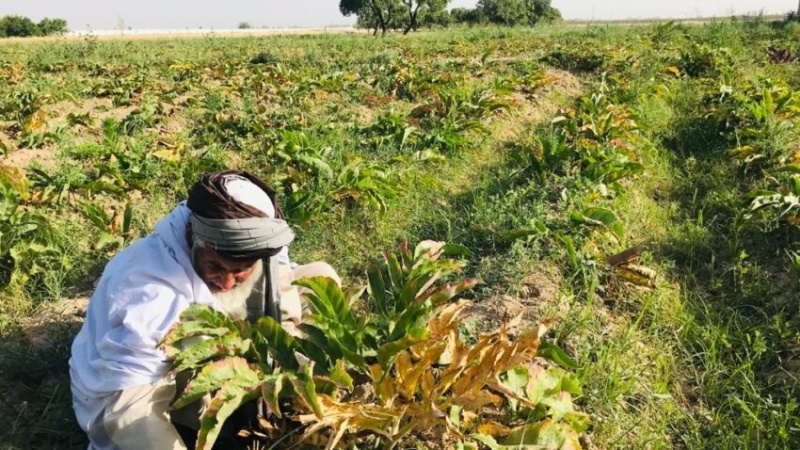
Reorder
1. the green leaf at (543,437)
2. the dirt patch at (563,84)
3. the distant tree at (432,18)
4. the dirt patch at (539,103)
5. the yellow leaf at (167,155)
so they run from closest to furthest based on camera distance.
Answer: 1. the green leaf at (543,437)
2. the yellow leaf at (167,155)
3. the dirt patch at (539,103)
4. the dirt patch at (563,84)
5. the distant tree at (432,18)

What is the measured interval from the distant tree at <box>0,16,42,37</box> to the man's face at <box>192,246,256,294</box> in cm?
5167

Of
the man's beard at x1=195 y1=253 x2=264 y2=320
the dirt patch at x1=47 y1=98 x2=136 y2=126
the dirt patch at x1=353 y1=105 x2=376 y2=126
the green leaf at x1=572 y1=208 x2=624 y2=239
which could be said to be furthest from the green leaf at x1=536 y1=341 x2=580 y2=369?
the dirt patch at x1=47 y1=98 x2=136 y2=126

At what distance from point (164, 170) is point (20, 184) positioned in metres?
1.17

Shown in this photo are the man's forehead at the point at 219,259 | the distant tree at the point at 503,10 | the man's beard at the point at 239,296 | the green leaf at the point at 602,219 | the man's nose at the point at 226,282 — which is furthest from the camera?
the distant tree at the point at 503,10

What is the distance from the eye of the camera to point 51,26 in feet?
168

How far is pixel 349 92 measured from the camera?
826cm

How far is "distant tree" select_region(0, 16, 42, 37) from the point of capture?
4516 cm

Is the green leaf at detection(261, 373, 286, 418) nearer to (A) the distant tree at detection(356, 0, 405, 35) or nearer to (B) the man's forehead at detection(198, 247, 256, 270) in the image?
(B) the man's forehead at detection(198, 247, 256, 270)

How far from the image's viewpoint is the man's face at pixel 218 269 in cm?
229

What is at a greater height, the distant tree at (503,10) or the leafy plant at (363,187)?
the distant tree at (503,10)

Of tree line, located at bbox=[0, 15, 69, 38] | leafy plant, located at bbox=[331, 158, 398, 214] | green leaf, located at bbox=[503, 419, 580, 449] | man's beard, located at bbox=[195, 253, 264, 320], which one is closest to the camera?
green leaf, located at bbox=[503, 419, 580, 449]

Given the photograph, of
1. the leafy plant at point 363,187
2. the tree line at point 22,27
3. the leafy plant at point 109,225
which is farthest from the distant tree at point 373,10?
the leafy plant at point 109,225

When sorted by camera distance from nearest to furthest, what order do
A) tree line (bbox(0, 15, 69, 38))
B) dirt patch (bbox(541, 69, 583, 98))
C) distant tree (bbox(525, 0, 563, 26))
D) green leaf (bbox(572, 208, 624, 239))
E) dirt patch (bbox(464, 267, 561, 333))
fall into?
1. dirt patch (bbox(464, 267, 561, 333))
2. green leaf (bbox(572, 208, 624, 239))
3. dirt patch (bbox(541, 69, 583, 98))
4. tree line (bbox(0, 15, 69, 38))
5. distant tree (bbox(525, 0, 563, 26))

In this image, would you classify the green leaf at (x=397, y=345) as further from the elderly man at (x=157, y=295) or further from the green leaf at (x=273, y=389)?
the elderly man at (x=157, y=295)
